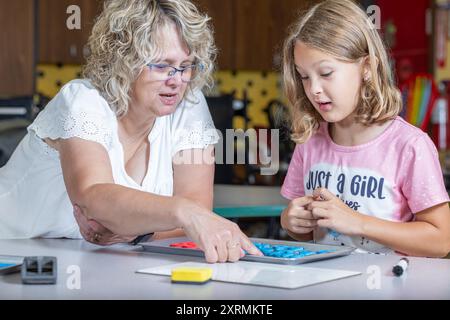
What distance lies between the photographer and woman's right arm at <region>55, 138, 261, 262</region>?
4.20ft

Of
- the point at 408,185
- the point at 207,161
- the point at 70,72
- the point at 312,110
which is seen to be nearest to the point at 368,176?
the point at 408,185

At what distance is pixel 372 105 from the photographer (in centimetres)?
170

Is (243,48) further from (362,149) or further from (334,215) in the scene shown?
(334,215)

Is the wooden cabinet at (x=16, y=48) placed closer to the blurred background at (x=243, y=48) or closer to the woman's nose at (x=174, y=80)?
the blurred background at (x=243, y=48)

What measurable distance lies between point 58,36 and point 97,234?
4510 mm

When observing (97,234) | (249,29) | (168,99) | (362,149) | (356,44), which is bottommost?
(97,234)

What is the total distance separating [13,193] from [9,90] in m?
3.63

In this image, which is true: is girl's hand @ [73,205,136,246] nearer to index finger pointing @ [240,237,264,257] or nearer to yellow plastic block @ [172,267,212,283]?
index finger pointing @ [240,237,264,257]

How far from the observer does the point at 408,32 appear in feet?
20.0

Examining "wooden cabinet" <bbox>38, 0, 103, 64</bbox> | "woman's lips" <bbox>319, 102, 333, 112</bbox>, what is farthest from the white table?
"wooden cabinet" <bbox>38, 0, 103, 64</bbox>

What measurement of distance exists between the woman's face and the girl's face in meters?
0.24

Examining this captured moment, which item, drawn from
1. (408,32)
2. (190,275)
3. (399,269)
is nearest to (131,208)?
(190,275)

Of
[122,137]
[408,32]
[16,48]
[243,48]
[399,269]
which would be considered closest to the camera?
[399,269]

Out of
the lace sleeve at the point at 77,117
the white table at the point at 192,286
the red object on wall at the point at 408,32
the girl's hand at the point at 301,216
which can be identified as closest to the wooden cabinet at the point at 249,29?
the red object on wall at the point at 408,32
